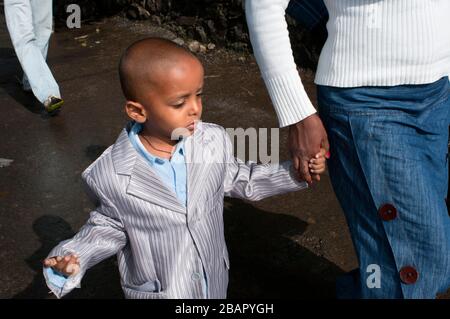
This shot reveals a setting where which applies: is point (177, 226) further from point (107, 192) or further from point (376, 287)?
point (376, 287)

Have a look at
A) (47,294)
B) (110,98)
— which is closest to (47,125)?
(110,98)

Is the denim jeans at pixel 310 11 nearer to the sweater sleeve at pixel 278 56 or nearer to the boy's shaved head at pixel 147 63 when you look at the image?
the sweater sleeve at pixel 278 56

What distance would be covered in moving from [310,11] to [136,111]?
71cm

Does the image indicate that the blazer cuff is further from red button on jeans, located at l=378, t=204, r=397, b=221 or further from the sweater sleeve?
red button on jeans, located at l=378, t=204, r=397, b=221

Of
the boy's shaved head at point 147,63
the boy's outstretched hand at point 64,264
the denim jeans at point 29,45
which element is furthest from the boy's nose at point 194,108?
the denim jeans at point 29,45

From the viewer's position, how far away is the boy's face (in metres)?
2.15

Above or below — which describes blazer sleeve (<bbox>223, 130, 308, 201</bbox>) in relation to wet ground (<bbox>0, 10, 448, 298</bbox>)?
above

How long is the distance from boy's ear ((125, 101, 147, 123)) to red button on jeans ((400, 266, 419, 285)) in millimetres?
1024

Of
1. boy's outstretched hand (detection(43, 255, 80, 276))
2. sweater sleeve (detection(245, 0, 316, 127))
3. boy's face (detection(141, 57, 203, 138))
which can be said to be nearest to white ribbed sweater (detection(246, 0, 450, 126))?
sweater sleeve (detection(245, 0, 316, 127))

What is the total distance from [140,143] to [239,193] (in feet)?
1.43

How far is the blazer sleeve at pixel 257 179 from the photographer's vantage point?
2.38m

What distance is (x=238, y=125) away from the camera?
16.5ft

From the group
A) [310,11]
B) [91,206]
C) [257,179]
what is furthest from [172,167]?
[91,206]

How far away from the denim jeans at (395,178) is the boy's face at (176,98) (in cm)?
44
